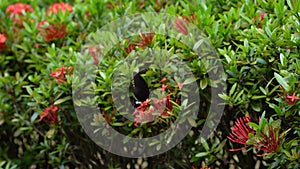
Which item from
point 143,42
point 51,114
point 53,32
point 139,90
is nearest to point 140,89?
point 139,90

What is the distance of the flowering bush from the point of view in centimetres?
249

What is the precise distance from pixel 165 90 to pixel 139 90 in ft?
0.52

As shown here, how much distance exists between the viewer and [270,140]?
7.47 feet

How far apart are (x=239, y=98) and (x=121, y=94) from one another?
0.66 meters

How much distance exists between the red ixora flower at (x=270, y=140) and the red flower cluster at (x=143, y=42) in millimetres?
922

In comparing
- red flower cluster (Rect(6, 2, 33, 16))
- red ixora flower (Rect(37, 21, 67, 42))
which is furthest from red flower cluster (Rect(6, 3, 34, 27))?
red ixora flower (Rect(37, 21, 67, 42))

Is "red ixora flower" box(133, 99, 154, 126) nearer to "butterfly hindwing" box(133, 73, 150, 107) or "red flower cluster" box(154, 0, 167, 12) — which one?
"butterfly hindwing" box(133, 73, 150, 107)

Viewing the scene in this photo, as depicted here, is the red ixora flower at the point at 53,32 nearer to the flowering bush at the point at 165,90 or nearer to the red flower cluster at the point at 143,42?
the flowering bush at the point at 165,90

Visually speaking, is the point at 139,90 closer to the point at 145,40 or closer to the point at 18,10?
the point at 145,40

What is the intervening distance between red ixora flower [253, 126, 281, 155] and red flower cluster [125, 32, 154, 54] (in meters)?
0.92

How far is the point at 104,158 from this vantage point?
3186mm

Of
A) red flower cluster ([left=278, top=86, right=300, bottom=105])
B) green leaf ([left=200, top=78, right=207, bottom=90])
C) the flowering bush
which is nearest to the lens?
red flower cluster ([left=278, top=86, right=300, bottom=105])

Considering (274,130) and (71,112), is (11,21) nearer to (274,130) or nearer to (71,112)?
(71,112)

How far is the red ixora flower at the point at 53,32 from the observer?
3557mm
